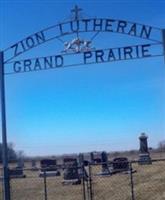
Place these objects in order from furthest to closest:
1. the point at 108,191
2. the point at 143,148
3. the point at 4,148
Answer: the point at 143,148 < the point at 108,191 < the point at 4,148

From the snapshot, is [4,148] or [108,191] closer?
[4,148]

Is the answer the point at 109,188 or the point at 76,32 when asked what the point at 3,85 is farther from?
the point at 109,188

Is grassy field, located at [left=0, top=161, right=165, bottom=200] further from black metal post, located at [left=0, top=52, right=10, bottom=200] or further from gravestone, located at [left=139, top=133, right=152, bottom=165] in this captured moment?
gravestone, located at [left=139, top=133, right=152, bottom=165]

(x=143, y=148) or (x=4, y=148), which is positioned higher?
(x=143, y=148)

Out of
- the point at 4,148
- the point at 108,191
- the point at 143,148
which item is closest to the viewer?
the point at 4,148

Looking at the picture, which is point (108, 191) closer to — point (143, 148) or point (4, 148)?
point (4, 148)

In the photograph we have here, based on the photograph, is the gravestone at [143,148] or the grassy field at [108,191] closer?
the grassy field at [108,191]

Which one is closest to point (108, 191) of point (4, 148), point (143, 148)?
point (4, 148)

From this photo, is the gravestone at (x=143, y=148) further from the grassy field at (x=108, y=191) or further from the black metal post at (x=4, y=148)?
the black metal post at (x=4, y=148)

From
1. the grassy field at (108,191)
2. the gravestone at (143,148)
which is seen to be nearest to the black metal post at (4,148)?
the grassy field at (108,191)

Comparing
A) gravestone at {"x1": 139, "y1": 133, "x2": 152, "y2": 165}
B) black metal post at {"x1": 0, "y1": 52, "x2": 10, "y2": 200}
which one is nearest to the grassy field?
black metal post at {"x1": 0, "y1": 52, "x2": 10, "y2": 200}

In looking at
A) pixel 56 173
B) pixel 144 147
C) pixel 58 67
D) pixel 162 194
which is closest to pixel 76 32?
pixel 58 67

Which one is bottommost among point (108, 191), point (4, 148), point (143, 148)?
point (108, 191)

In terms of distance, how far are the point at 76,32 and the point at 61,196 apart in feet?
29.5
